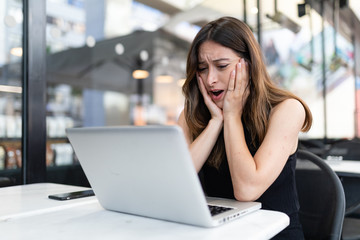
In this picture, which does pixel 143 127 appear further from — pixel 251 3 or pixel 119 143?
pixel 251 3

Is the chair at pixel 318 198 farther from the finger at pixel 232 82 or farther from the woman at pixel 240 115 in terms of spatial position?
the finger at pixel 232 82

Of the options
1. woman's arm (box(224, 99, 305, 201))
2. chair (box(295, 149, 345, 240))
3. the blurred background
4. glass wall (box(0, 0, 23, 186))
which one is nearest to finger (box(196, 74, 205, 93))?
woman's arm (box(224, 99, 305, 201))

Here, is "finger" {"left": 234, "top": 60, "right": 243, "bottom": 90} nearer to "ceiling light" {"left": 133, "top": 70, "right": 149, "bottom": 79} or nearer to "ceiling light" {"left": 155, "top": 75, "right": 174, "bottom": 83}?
"ceiling light" {"left": 133, "top": 70, "right": 149, "bottom": 79}

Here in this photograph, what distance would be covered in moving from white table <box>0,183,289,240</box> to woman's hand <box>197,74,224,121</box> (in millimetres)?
503

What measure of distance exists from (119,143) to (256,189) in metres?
0.50

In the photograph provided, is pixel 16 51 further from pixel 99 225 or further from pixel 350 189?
pixel 350 189

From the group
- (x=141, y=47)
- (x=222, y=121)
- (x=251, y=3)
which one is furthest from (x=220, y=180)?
(x=141, y=47)

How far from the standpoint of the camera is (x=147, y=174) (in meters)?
0.80

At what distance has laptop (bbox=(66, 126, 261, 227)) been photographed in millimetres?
727

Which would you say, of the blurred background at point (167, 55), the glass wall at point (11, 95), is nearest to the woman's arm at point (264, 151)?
the glass wall at point (11, 95)

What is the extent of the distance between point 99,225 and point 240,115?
68 cm

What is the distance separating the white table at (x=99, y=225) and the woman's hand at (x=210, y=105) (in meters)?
0.50

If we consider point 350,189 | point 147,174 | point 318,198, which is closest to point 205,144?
point 318,198

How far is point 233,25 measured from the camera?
1369 millimetres
